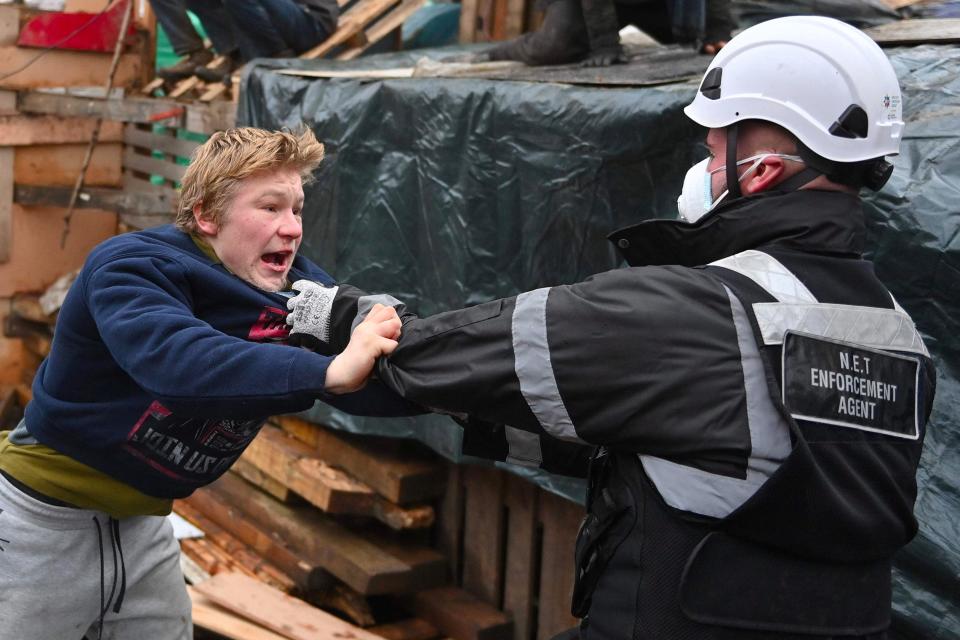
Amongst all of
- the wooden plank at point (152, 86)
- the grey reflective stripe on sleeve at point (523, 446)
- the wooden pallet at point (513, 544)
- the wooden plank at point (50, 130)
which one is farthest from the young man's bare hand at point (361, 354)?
the wooden plank at point (50, 130)

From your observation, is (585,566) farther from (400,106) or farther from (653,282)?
(400,106)

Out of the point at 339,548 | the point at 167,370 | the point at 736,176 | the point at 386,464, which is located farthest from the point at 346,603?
the point at 736,176

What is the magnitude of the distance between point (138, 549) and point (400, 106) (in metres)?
2.65

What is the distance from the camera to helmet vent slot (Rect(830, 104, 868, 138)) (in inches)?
87.1

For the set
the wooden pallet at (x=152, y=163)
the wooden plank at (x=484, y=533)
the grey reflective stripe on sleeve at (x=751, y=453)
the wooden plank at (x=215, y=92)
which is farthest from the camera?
the wooden pallet at (x=152, y=163)

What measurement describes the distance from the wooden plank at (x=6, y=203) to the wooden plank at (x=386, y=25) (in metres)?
2.68

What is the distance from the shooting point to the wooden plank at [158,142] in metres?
7.48

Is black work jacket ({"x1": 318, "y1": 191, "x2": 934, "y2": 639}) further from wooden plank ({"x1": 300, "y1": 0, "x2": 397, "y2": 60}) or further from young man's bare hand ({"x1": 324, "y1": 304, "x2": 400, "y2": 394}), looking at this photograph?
wooden plank ({"x1": 300, "y1": 0, "x2": 397, "y2": 60})

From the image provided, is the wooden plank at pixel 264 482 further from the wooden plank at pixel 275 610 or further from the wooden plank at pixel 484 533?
the wooden plank at pixel 484 533

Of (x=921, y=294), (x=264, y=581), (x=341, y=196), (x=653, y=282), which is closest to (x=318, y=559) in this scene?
(x=264, y=581)

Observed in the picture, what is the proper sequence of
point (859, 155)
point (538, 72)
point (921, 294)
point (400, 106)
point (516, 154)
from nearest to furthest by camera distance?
point (859, 155)
point (921, 294)
point (516, 154)
point (400, 106)
point (538, 72)

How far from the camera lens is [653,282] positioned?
2080 mm

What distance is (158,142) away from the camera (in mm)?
7961

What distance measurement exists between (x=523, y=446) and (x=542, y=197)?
1840 millimetres
